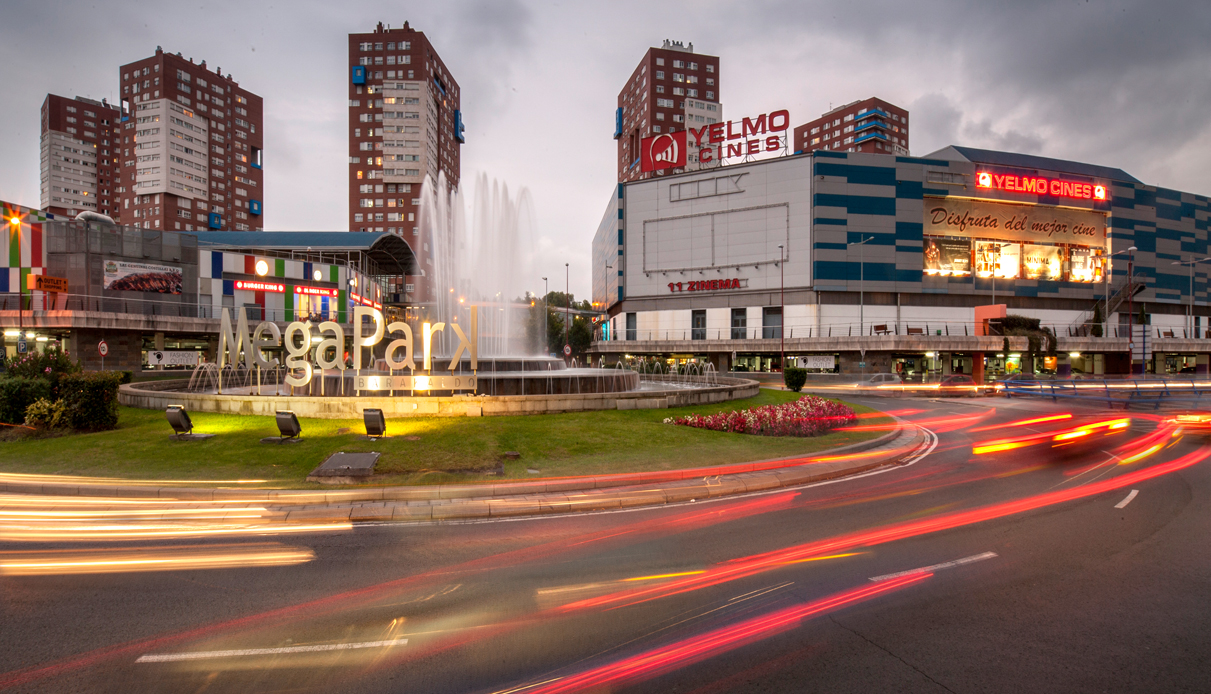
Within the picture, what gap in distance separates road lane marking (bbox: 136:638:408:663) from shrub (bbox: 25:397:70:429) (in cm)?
1572

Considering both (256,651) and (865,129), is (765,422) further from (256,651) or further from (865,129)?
(865,129)

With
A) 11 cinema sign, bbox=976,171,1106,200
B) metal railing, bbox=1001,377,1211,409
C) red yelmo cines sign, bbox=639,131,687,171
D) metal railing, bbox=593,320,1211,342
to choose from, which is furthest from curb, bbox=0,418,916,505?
11 cinema sign, bbox=976,171,1106,200

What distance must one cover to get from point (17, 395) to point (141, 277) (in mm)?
35816

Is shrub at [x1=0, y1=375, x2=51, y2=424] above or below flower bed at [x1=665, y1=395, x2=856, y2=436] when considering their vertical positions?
above

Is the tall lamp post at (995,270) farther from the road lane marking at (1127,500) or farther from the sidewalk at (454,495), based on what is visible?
the sidewalk at (454,495)

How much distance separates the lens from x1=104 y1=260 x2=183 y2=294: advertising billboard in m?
42.3

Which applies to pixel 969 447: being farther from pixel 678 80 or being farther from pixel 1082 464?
pixel 678 80

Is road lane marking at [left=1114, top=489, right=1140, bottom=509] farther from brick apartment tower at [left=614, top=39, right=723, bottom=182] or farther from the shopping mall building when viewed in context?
brick apartment tower at [left=614, top=39, right=723, bottom=182]

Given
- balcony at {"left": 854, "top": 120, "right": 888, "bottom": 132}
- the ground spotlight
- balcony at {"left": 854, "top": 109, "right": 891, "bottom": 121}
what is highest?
balcony at {"left": 854, "top": 109, "right": 891, "bottom": 121}

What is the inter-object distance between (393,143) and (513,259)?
78.4 metres

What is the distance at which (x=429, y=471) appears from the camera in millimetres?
11555

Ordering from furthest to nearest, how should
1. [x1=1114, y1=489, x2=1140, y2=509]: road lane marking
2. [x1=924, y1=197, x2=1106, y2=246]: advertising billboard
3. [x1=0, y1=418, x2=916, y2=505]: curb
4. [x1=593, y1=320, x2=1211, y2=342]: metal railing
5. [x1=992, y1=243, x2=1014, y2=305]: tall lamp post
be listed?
[x1=924, y1=197, x2=1106, y2=246]: advertising billboard → [x1=992, y1=243, x2=1014, y2=305]: tall lamp post → [x1=593, y1=320, x2=1211, y2=342]: metal railing → [x1=0, y1=418, x2=916, y2=505]: curb → [x1=1114, y1=489, x2=1140, y2=509]: road lane marking

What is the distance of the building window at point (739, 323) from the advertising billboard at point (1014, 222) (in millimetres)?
23553

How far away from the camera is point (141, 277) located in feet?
142
